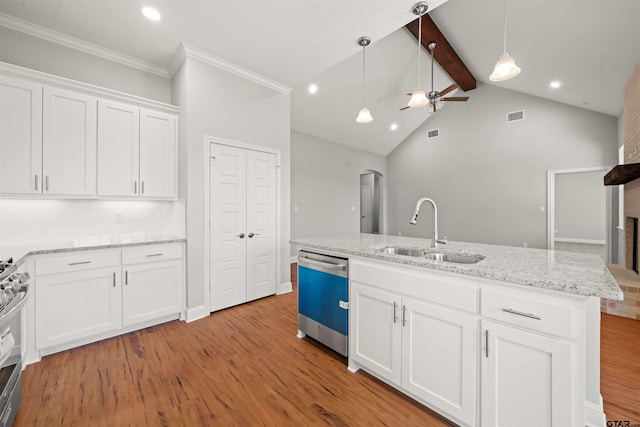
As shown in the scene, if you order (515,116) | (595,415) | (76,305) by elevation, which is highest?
(515,116)

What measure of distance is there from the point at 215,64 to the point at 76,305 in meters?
2.96

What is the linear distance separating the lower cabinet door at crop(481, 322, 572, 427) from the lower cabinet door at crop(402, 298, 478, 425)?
0.08m

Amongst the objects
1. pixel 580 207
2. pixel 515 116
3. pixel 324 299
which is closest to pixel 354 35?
pixel 324 299

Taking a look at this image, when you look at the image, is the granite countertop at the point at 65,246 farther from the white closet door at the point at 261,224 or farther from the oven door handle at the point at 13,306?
the white closet door at the point at 261,224

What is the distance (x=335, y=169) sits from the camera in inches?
286

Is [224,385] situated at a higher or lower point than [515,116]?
lower

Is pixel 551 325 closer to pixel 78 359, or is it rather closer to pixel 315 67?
pixel 78 359

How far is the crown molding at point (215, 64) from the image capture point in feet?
10.00

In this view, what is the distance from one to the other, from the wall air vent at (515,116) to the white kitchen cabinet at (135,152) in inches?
285

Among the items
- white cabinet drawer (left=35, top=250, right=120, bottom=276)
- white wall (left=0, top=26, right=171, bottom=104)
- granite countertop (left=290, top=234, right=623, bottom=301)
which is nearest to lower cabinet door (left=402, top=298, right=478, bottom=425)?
granite countertop (left=290, top=234, right=623, bottom=301)

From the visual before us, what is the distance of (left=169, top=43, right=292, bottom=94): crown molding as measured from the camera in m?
3.05

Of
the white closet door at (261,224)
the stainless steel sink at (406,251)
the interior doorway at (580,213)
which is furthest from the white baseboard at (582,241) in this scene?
the white closet door at (261,224)

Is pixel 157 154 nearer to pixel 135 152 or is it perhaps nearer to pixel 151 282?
pixel 135 152

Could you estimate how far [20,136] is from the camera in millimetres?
2359
